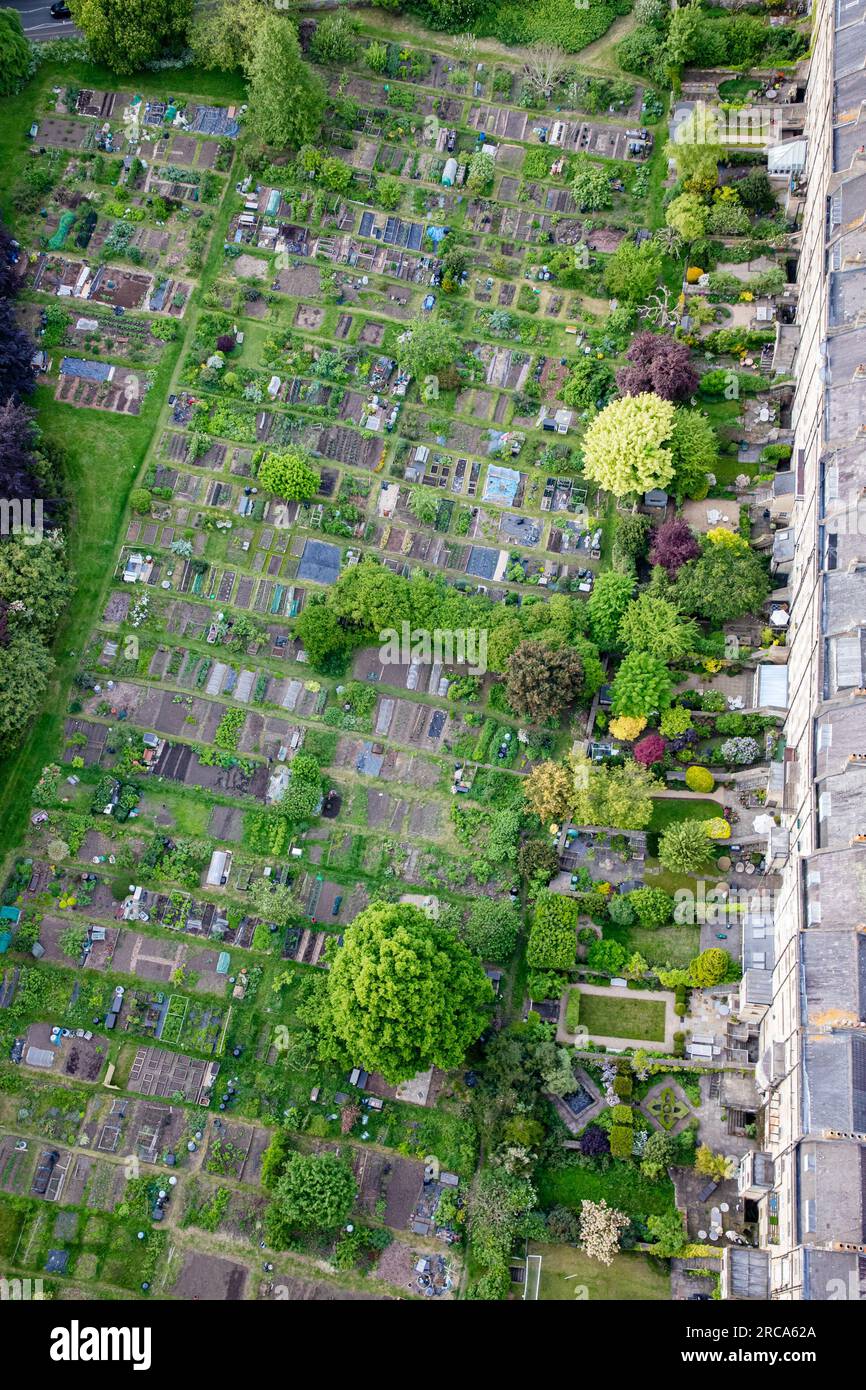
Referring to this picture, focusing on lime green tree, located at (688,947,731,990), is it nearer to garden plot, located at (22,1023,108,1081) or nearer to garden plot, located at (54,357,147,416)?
garden plot, located at (22,1023,108,1081)

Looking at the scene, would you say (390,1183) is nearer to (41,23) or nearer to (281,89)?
(281,89)

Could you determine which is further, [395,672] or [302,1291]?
→ [395,672]

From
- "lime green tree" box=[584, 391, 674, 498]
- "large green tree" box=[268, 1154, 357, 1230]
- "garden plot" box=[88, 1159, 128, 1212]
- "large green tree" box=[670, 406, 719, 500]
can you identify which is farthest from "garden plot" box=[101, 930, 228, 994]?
"large green tree" box=[670, 406, 719, 500]

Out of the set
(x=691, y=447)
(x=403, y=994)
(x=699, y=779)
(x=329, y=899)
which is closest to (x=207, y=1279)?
(x=403, y=994)

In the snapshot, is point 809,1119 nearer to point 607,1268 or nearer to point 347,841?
point 607,1268

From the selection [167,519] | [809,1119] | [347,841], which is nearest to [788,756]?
[809,1119]
